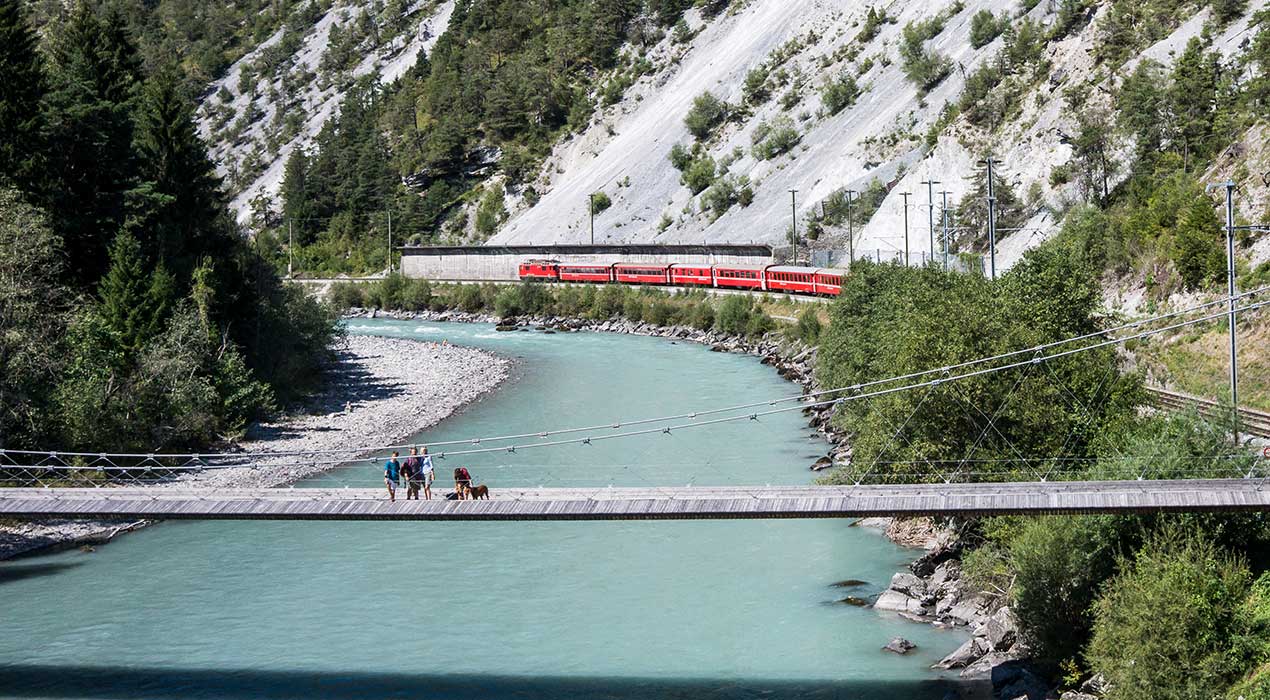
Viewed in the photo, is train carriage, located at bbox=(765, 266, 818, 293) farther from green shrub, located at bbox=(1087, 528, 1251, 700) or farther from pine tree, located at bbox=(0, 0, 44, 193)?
green shrub, located at bbox=(1087, 528, 1251, 700)

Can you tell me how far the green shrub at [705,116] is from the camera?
9019 cm

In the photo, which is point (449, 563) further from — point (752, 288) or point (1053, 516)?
point (752, 288)

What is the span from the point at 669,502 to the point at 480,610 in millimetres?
5712

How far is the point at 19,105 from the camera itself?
38500mm

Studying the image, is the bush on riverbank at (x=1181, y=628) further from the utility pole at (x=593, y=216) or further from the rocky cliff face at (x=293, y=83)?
the rocky cliff face at (x=293, y=83)

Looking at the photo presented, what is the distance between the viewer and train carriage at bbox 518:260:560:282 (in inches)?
3258

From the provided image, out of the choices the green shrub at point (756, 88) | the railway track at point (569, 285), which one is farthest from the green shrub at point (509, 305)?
the green shrub at point (756, 88)

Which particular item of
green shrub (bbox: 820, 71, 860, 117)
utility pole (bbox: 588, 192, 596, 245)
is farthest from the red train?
green shrub (bbox: 820, 71, 860, 117)

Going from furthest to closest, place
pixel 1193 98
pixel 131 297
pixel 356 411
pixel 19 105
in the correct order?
pixel 1193 98 < pixel 356 411 < pixel 19 105 < pixel 131 297

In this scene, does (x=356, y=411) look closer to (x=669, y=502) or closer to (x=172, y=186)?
(x=172, y=186)

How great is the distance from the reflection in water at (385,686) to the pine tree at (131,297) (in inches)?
717

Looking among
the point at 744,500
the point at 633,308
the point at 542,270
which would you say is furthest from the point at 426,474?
the point at 542,270

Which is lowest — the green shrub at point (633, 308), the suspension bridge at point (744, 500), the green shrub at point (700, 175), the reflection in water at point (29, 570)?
the reflection in water at point (29, 570)

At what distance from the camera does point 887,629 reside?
70.9 ft
